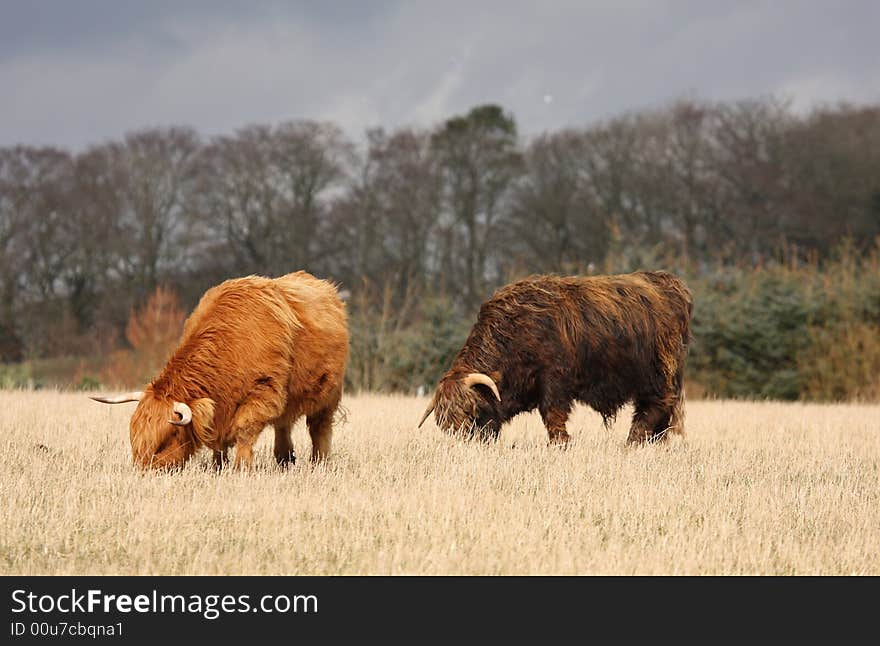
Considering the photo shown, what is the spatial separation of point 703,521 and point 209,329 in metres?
4.24

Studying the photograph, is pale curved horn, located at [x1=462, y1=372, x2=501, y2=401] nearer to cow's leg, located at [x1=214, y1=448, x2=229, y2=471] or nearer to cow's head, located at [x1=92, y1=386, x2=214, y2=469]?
cow's leg, located at [x1=214, y1=448, x2=229, y2=471]

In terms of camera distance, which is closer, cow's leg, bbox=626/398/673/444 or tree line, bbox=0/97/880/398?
cow's leg, bbox=626/398/673/444

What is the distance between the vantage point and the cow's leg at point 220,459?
27.0 feet

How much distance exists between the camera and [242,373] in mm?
7797

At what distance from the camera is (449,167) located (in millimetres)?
36656

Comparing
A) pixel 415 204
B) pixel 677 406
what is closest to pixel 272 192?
pixel 415 204

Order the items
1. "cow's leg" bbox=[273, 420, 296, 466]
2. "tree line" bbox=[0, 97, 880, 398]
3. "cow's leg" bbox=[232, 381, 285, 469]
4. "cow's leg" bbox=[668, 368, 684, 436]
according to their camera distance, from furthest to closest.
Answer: "tree line" bbox=[0, 97, 880, 398] → "cow's leg" bbox=[668, 368, 684, 436] → "cow's leg" bbox=[273, 420, 296, 466] → "cow's leg" bbox=[232, 381, 285, 469]

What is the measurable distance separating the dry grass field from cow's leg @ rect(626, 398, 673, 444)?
239mm

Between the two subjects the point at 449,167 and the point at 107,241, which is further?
the point at 449,167

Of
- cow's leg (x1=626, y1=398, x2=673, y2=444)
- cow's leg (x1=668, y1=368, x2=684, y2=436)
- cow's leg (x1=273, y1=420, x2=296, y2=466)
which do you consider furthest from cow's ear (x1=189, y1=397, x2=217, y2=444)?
cow's leg (x1=668, y1=368, x2=684, y2=436)

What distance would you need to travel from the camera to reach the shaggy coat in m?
7.57

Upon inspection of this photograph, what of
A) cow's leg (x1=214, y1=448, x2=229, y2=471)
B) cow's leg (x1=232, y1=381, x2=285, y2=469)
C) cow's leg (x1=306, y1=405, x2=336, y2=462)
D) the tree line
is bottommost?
cow's leg (x1=214, y1=448, x2=229, y2=471)
